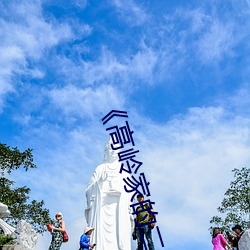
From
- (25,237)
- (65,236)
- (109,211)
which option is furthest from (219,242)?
(109,211)

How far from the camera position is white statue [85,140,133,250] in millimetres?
13914

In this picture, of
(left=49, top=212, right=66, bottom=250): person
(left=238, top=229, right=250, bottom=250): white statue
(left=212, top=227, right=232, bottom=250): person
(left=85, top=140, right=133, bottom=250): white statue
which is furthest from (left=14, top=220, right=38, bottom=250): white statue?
(left=238, top=229, right=250, bottom=250): white statue

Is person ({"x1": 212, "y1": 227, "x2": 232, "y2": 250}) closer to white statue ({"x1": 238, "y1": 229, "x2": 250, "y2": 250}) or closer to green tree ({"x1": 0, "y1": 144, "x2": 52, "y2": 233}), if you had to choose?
white statue ({"x1": 238, "y1": 229, "x2": 250, "y2": 250})

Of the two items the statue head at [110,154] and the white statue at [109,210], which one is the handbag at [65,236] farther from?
the statue head at [110,154]

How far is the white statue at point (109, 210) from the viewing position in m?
13.9

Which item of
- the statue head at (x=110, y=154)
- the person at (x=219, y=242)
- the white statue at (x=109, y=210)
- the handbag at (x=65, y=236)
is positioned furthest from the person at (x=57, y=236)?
the statue head at (x=110, y=154)

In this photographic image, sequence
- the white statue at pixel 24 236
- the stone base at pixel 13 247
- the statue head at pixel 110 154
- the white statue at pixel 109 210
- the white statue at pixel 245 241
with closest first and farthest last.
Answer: the white statue at pixel 245 241 → the stone base at pixel 13 247 → the white statue at pixel 24 236 → the white statue at pixel 109 210 → the statue head at pixel 110 154

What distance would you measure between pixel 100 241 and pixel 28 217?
6736mm

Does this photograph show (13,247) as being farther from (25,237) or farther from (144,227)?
(144,227)

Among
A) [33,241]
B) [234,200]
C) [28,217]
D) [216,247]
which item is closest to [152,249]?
[216,247]

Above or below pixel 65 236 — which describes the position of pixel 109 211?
above

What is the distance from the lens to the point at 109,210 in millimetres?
14336

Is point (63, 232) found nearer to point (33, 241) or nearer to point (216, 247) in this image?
point (33, 241)

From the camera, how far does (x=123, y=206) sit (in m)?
14.3
